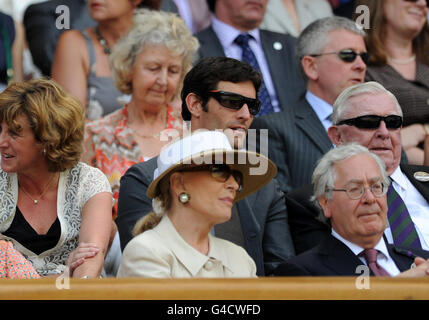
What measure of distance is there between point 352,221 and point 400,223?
0.56 m

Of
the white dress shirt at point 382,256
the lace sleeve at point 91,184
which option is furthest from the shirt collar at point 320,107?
the lace sleeve at point 91,184

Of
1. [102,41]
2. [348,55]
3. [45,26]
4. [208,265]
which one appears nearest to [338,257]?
[208,265]

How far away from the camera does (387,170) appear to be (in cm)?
460

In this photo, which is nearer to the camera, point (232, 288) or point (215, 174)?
point (232, 288)

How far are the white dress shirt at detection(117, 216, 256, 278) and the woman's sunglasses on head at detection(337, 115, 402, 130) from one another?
4.01 feet

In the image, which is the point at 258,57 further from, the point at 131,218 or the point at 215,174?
the point at 215,174

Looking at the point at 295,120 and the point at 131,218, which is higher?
the point at 295,120

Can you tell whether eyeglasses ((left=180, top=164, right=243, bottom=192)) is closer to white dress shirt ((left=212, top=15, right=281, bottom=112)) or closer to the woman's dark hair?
the woman's dark hair

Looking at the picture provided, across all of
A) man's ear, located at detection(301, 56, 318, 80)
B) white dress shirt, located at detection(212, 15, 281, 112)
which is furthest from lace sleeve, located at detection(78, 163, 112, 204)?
white dress shirt, located at detection(212, 15, 281, 112)

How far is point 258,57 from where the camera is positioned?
19.3 ft

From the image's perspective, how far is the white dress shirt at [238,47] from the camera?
19.0 feet

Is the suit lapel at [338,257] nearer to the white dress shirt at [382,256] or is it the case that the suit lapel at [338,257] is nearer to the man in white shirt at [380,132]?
the white dress shirt at [382,256]

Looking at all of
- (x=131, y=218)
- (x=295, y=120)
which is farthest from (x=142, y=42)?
(x=131, y=218)

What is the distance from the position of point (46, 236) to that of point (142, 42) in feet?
4.89
